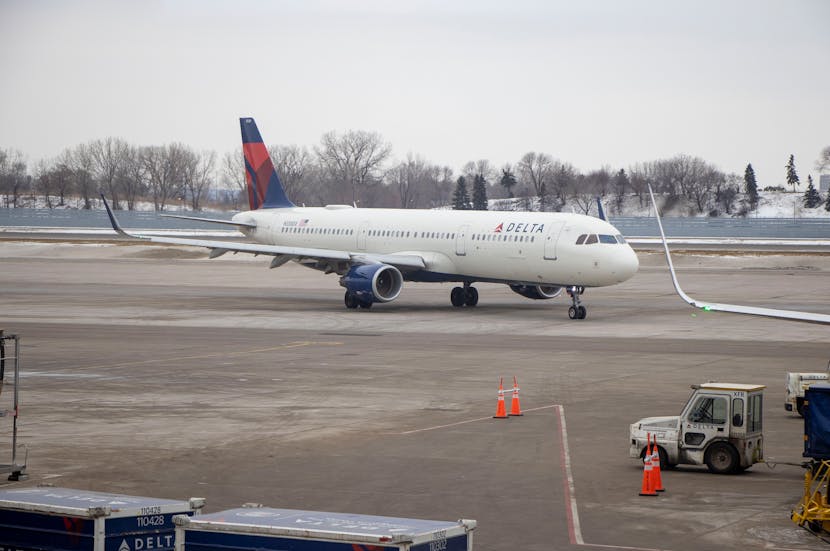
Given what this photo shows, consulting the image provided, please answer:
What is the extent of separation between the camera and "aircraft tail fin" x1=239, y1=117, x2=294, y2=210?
6256 cm

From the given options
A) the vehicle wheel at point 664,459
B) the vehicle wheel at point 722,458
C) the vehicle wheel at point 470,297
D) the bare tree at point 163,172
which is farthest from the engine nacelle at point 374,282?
the bare tree at point 163,172

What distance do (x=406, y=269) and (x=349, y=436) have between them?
28.8 metres

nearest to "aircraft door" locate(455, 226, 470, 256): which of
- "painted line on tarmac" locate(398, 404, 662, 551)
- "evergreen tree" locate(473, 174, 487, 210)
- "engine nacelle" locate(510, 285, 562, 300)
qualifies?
"engine nacelle" locate(510, 285, 562, 300)

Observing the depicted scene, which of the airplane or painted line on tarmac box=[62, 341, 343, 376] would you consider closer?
painted line on tarmac box=[62, 341, 343, 376]

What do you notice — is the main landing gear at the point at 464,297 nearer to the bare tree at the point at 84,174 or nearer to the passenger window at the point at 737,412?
the passenger window at the point at 737,412

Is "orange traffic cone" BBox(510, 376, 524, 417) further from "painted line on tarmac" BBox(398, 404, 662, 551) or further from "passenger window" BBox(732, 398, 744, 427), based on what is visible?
"passenger window" BBox(732, 398, 744, 427)

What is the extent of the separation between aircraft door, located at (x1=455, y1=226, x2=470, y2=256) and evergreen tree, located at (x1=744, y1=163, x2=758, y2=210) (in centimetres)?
9813

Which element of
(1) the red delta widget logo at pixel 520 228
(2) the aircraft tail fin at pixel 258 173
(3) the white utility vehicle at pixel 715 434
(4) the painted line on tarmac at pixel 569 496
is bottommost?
(4) the painted line on tarmac at pixel 569 496

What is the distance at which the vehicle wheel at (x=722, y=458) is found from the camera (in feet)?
65.5

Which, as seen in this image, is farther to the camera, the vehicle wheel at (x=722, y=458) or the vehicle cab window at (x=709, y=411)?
the vehicle cab window at (x=709, y=411)

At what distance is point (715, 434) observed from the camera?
65.9 ft

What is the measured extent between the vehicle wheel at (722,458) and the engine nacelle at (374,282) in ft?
99.0

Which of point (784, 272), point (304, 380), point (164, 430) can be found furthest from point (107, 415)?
point (784, 272)

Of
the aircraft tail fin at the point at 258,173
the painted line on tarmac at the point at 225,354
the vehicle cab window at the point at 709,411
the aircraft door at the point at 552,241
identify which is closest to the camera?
the vehicle cab window at the point at 709,411
